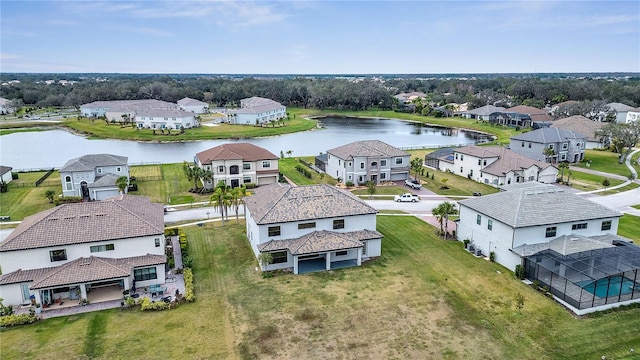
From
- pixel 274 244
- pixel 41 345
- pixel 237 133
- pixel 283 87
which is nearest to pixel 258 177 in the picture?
pixel 274 244

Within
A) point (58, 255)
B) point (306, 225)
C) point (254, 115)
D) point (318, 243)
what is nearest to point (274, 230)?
point (306, 225)

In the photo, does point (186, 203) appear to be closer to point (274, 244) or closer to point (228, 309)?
point (274, 244)

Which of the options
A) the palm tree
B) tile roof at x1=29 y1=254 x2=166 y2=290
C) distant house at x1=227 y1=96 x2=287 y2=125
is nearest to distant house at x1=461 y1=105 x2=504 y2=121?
distant house at x1=227 y1=96 x2=287 y2=125

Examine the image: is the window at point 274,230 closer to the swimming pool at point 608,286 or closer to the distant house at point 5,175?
the swimming pool at point 608,286

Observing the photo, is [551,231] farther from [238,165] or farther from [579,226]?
[238,165]

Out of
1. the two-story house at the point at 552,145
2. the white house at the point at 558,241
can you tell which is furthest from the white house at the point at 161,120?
the white house at the point at 558,241
